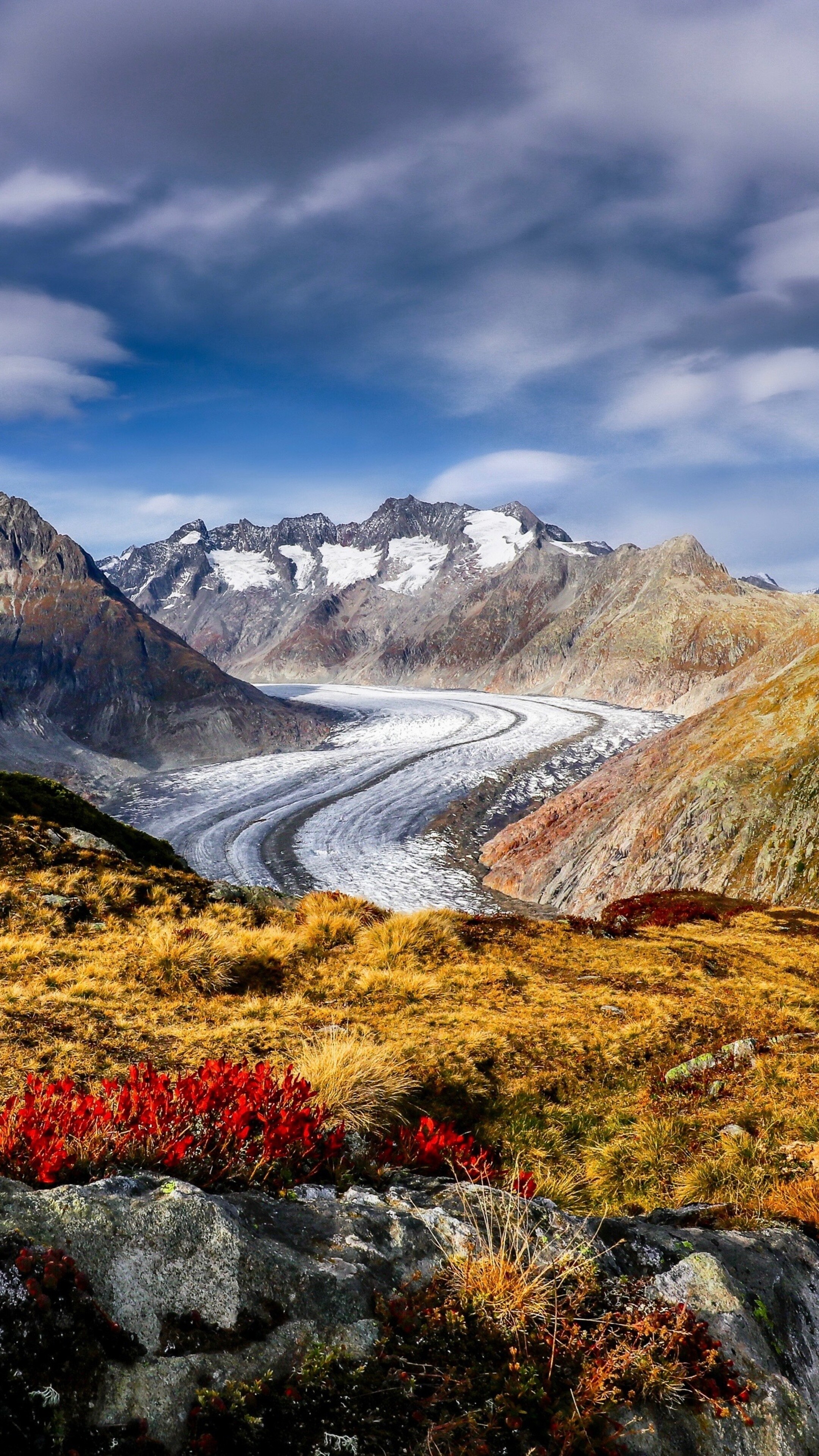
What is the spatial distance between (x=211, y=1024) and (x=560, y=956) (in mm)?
9000

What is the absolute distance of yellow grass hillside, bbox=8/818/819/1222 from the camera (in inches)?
271

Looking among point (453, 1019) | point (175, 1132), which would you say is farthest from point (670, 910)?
point (175, 1132)

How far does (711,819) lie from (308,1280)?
35.5 m

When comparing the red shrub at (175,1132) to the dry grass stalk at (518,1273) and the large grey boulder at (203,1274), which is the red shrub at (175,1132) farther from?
the dry grass stalk at (518,1273)

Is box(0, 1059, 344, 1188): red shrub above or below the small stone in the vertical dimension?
above

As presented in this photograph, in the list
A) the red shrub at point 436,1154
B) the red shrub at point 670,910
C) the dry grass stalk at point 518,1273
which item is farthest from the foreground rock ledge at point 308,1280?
the red shrub at point 670,910

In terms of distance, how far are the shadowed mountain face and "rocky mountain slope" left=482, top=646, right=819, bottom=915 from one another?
77.9m

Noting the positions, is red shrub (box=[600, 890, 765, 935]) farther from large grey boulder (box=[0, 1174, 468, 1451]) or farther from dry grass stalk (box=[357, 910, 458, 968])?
large grey boulder (box=[0, 1174, 468, 1451])

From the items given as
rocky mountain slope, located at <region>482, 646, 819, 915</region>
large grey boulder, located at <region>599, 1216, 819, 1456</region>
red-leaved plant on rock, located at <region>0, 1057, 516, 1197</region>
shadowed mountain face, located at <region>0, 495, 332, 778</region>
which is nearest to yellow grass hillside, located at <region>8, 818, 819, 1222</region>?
red-leaved plant on rock, located at <region>0, 1057, 516, 1197</region>

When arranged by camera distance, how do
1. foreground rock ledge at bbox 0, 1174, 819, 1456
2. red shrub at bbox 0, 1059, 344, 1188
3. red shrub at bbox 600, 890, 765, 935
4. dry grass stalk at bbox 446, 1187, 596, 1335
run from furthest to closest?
1. red shrub at bbox 600, 890, 765, 935
2. red shrub at bbox 0, 1059, 344, 1188
3. dry grass stalk at bbox 446, 1187, 596, 1335
4. foreground rock ledge at bbox 0, 1174, 819, 1456

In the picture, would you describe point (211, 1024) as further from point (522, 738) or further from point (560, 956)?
point (522, 738)

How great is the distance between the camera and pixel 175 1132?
4367mm

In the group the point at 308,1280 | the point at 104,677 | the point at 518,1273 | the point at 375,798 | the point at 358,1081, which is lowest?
the point at 375,798

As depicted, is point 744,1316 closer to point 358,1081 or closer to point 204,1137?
point 204,1137
